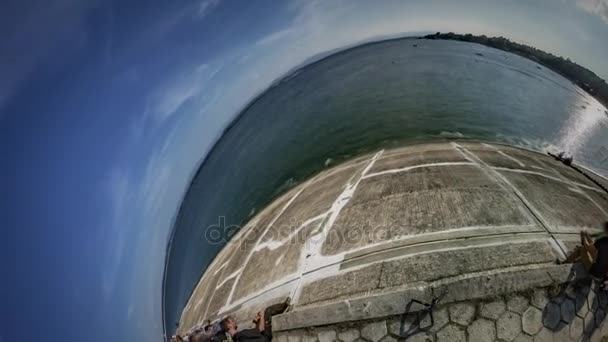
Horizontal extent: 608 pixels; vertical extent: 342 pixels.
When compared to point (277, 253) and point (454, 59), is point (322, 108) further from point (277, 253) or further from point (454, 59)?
point (277, 253)

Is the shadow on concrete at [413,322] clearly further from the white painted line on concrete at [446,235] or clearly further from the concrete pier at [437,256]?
the white painted line on concrete at [446,235]

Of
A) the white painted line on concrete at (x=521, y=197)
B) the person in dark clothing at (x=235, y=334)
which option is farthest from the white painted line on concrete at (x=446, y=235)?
the person in dark clothing at (x=235, y=334)

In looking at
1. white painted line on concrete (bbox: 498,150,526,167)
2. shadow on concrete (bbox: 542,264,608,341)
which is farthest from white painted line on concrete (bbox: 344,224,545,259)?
white painted line on concrete (bbox: 498,150,526,167)

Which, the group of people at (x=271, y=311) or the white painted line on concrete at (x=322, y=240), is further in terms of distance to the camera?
the white painted line on concrete at (x=322, y=240)

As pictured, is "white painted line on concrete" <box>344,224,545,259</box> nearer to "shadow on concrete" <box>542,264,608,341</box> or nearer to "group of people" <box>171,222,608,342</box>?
"group of people" <box>171,222,608,342</box>

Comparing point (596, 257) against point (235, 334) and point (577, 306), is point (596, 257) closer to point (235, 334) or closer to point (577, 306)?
point (577, 306)

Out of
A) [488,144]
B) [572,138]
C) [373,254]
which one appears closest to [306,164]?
[488,144]
